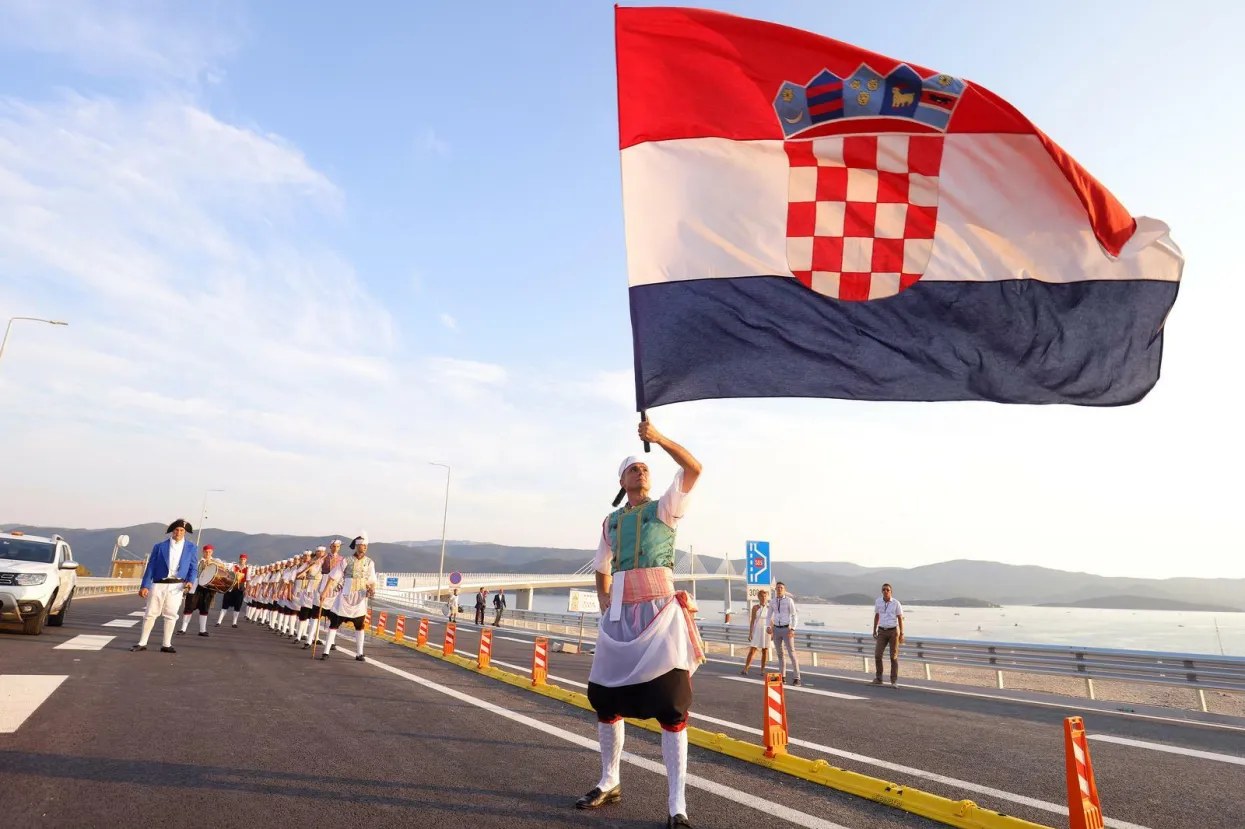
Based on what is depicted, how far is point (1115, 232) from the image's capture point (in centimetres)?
522

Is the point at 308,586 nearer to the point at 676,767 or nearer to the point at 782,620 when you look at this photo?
the point at 782,620

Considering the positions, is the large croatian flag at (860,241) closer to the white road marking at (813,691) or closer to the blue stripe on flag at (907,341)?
the blue stripe on flag at (907,341)

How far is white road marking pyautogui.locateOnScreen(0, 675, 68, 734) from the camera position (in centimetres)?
588

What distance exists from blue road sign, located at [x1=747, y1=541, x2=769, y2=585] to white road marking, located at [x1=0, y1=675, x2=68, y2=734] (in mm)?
15381

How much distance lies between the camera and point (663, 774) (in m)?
5.39

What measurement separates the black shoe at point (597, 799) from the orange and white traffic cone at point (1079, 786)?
2.63m

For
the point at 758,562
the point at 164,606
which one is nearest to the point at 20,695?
the point at 164,606

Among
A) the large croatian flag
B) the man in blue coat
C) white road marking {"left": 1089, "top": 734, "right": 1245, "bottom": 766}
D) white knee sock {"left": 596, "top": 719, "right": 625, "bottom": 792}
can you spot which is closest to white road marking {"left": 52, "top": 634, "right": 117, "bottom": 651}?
the man in blue coat

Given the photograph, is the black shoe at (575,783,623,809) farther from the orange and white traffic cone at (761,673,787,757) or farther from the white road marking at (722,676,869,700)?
the white road marking at (722,676,869,700)

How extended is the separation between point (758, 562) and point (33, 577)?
1581cm

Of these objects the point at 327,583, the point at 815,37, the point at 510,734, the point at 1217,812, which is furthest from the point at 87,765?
the point at 327,583

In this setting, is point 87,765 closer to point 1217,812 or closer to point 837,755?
point 837,755

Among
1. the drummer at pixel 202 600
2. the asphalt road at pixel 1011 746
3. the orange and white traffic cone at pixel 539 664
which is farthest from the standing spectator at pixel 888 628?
the drummer at pixel 202 600

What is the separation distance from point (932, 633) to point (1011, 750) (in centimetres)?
9975
